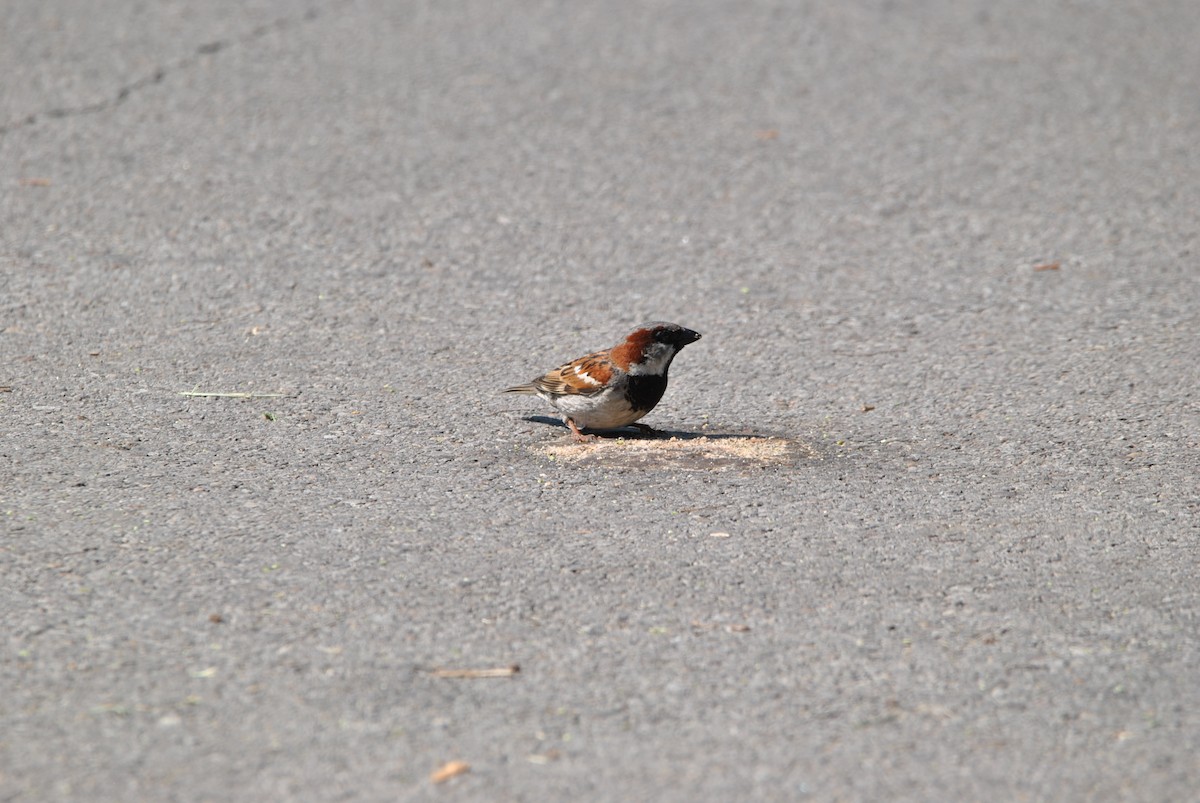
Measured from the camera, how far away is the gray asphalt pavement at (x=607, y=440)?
143 inches

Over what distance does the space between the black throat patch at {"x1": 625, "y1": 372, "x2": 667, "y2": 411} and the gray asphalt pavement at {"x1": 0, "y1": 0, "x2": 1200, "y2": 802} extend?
0.81ft

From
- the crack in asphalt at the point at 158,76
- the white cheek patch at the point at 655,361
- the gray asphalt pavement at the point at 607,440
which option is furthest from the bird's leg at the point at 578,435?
the crack in asphalt at the point at 158,76

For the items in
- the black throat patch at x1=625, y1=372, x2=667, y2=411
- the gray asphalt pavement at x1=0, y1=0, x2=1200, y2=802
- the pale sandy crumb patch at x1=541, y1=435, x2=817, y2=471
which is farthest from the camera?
the black throat patch at x1=625, y1=372, x2=667, y2=411

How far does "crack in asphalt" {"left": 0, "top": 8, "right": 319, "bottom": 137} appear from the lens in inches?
381

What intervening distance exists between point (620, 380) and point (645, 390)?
158 millimetres

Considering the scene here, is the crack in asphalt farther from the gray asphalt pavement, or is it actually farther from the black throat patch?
the black throat patch

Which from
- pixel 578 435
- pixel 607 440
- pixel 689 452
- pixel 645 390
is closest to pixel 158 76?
pixel 578 435

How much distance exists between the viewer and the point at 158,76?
10453mm

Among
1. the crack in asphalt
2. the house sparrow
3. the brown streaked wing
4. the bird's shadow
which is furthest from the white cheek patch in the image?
the crack in asphalt

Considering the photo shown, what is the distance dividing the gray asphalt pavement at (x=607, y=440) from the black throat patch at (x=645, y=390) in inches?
9.8

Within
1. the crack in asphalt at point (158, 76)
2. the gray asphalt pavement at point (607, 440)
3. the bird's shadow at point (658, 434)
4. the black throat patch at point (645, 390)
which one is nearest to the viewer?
the gray asphalt pavement at point (607, 440)

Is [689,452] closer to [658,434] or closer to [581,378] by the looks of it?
[658,434]

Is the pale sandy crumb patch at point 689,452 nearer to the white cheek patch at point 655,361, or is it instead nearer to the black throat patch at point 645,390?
the black throat patch at point 645,390

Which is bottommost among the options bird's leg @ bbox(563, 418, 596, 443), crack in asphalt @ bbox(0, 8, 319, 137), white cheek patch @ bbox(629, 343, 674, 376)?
bird's leg @ bbox(563, 418, 596, 443)
